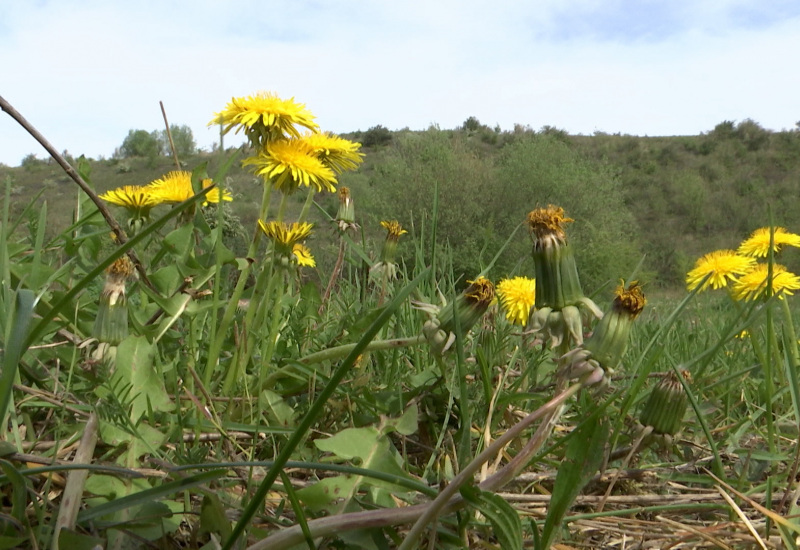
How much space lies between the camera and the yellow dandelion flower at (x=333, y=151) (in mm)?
1249

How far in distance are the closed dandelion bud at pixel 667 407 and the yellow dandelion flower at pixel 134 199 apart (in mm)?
962

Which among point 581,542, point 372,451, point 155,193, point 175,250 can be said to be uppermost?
point 155,193

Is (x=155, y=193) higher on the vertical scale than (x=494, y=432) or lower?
higher

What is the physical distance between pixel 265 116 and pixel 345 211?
673mm

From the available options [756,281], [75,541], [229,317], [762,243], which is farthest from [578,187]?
[75,541]

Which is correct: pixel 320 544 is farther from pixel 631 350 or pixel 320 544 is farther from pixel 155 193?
pixel 631 350

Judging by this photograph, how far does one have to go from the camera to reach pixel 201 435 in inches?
33.9

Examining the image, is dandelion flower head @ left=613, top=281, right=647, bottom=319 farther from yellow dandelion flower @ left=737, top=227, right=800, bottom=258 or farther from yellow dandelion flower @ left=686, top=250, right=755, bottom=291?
yellow dandelion flower @ left=737, top=227, right=800, bottom=258

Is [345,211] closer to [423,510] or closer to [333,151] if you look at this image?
[333,151]

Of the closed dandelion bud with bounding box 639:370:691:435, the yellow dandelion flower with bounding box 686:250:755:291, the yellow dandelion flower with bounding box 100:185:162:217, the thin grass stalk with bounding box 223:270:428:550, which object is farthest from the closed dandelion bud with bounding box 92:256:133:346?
the yellow dandelion flower with bounding box 686:250:755:291

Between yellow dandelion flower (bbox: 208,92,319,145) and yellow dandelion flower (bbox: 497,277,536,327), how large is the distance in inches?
28.0

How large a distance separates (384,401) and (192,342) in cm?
34

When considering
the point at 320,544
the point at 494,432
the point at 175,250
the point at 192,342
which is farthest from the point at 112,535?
the point at 175,250

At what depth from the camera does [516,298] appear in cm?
162
